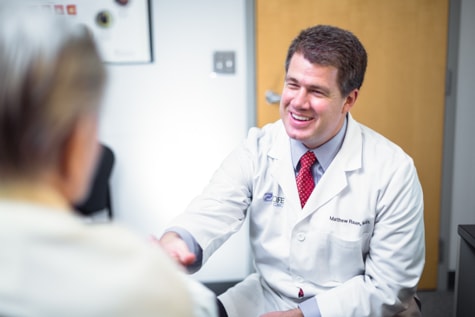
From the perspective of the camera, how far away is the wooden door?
212 cm

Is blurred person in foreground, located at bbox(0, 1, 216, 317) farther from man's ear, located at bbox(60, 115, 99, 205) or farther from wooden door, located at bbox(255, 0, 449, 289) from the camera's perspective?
wooden door, located at bbox(255, 0, 449, 289)

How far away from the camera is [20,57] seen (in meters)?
0.46

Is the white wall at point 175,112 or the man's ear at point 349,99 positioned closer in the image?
the man's ear at point 349,99

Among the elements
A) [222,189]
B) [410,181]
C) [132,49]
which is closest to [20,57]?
[222,189]

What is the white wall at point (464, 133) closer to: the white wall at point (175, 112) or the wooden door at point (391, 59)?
the wooden door at point (391, 59)

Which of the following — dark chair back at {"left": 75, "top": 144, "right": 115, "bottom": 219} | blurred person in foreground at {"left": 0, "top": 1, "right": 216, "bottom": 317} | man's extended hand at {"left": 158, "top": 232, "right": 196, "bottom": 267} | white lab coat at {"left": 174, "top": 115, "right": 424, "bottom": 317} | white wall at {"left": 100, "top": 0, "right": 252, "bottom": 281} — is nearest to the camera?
blurred person in foreground at {"left": 0, "top": 1, "right": 216, "bottom": 317}

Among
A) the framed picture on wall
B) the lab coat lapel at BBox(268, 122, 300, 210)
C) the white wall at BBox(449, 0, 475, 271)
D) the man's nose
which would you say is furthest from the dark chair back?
the white wall at BBox(449, 0, 475, 271)

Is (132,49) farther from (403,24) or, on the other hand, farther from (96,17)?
(403,24)

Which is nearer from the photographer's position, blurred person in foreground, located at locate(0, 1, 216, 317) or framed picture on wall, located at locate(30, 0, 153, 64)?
blurred person in foreground, located at locate(0, 1, 216, 317)

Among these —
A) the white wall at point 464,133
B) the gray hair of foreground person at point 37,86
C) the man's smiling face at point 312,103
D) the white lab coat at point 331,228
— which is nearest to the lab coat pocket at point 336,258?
the white lab coat at point 331,228

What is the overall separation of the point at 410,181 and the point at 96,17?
1.65 m

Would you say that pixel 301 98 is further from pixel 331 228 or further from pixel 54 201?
pixel 54 201

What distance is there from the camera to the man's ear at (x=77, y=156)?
519mm

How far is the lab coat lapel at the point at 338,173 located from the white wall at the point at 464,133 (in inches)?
47.1
